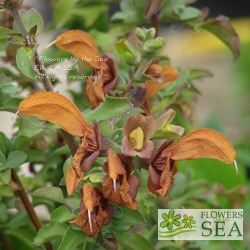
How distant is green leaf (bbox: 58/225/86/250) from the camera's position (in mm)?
388

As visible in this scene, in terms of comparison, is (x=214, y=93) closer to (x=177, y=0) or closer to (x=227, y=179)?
(x=227, y=179)

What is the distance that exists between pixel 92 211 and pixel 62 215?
0.08 meters

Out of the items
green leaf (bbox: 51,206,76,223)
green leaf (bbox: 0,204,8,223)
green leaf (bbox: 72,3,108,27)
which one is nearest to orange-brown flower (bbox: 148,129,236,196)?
green leaf (bbox: 51,206,76,223)

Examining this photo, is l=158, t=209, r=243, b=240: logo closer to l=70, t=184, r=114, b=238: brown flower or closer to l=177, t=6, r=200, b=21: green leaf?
l=70, t=184, r=114, b=238: brown flower

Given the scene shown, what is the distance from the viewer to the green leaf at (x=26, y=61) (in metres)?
0.38

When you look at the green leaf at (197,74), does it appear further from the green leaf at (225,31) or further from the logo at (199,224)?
the logo at (199,224)

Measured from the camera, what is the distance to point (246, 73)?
222 centimetres

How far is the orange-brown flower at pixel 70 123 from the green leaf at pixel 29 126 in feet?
0.09

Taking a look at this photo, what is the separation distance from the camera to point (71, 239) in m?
0.39

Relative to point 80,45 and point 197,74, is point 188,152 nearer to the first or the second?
point 80,45

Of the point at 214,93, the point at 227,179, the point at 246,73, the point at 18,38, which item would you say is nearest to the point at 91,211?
the point at 18,38

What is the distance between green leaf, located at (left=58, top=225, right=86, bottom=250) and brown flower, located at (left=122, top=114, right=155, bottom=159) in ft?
0.33

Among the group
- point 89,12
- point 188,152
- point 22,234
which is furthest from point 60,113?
point 89,12

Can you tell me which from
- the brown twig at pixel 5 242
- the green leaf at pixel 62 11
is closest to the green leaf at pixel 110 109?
the brown twig at pixel 5 242
